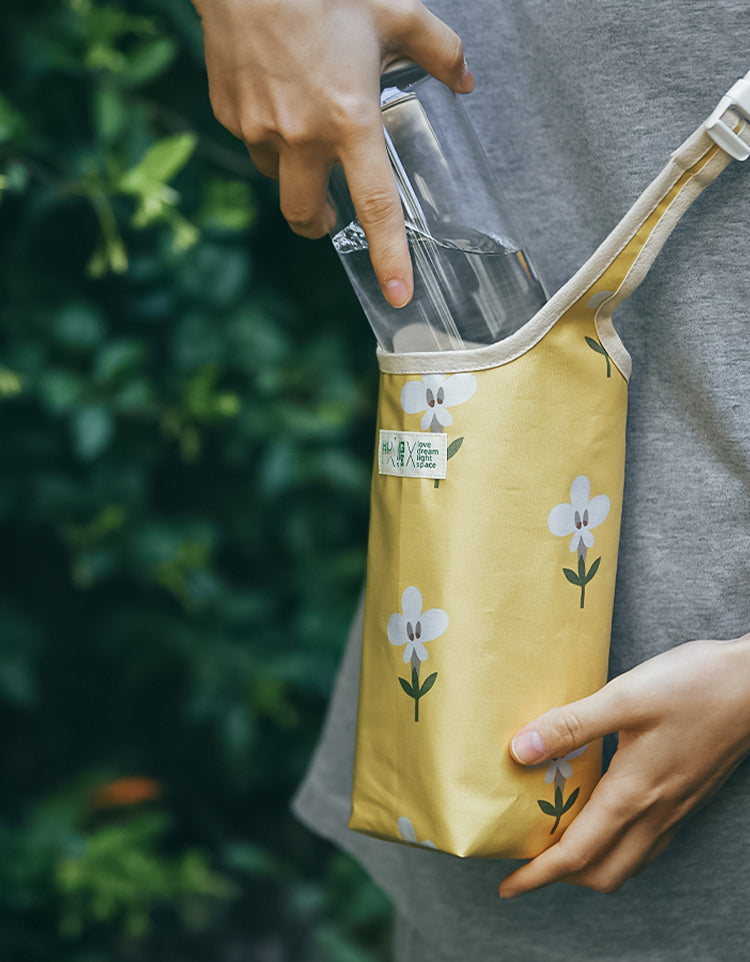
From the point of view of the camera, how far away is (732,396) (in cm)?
50

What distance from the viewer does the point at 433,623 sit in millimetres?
489

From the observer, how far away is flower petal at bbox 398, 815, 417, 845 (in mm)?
504

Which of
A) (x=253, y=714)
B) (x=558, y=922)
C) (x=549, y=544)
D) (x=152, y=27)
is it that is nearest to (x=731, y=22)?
(x=549, y=544)

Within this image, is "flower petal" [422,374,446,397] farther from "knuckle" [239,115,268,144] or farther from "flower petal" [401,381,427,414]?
"knuckle" [239,115,268,144]

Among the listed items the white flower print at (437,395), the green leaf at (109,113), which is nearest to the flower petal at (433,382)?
the white flower print at (437,395)

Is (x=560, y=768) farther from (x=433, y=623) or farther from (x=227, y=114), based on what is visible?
(x=227, y=114)

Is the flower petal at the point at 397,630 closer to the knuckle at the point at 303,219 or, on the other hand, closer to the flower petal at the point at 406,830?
the flower petal at the point at 406,830

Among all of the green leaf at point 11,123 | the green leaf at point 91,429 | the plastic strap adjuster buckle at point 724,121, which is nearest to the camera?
the plastic strap adjuster buckle at point 724,121

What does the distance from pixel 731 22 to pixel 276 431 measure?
0.70 metres

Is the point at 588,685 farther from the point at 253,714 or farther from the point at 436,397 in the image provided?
the point at 253,714

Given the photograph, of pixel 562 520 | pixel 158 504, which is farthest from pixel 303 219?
pixel 158 504

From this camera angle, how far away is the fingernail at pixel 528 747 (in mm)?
471

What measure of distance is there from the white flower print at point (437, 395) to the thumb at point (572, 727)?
0.17 meters

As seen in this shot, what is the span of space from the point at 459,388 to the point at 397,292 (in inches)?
2.4
